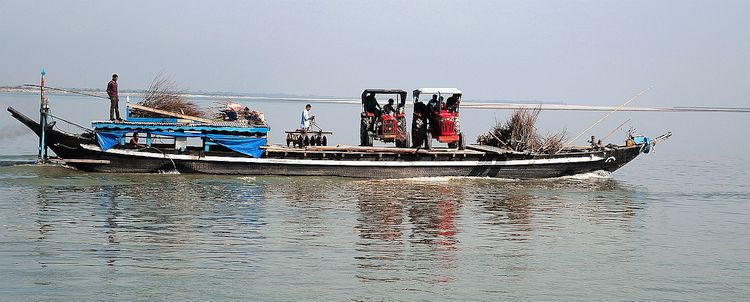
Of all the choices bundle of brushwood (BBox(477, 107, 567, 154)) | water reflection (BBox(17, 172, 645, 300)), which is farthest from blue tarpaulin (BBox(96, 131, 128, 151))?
bundle of brushwood (BBox(477, 107, 567, 154))

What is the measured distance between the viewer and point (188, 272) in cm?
1202

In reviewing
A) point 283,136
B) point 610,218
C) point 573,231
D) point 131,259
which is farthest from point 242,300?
point 283,136

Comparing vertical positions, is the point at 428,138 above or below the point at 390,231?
above

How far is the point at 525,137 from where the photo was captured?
79.9 feet

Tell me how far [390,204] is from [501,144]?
687cm

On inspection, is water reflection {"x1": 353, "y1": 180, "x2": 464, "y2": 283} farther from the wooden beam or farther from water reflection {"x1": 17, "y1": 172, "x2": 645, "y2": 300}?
the wooden beam

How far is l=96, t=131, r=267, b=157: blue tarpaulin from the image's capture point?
2216 cm

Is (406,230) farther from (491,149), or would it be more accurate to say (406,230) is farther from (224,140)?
(491,149)

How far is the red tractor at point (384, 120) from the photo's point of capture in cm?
2395

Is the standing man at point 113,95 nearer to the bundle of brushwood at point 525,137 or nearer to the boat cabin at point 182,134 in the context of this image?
the boat cabin at point 182,134

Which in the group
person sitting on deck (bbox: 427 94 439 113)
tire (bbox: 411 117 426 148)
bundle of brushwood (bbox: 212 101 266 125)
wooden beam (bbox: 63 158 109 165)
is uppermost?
person sitting on deck (bbox: 427 94 439 113)

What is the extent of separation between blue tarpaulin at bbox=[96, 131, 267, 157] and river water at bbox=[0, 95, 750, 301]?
716 millimetres

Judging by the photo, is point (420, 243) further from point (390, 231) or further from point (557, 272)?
point (557, 272)

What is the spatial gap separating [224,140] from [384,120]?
4232mm
